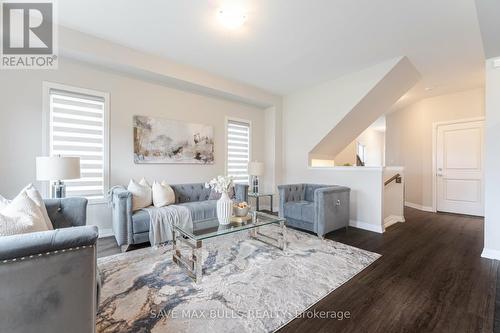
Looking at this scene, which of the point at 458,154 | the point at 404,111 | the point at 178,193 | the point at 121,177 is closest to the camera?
the point at 121,177

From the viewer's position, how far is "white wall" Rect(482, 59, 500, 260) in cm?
279

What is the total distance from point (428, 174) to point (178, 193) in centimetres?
594

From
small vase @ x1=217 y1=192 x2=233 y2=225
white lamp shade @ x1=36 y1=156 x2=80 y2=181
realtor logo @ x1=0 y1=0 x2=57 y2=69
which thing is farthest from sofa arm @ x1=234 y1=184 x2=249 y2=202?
realtor logo @ x1=0 y1=0 x2=57 y2=69

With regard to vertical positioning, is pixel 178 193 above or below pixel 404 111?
below

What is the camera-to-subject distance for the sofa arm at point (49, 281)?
1.00 m

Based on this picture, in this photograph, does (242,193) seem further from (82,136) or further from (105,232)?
(82,136)

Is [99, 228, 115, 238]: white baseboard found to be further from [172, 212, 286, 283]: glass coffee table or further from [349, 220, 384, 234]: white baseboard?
[349, 220, 384, 234]: white baseboard

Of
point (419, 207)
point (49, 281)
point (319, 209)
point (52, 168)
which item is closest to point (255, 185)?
point (319, 209)

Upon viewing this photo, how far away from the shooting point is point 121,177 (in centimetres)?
365

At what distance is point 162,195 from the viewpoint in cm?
346

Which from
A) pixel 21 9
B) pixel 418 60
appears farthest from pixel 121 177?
pixel 418 60

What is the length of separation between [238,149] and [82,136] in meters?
2.90

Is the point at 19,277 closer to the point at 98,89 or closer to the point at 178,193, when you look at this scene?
the point at 178,193

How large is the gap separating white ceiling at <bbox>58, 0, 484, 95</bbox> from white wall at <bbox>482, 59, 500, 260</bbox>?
2.36 feet
